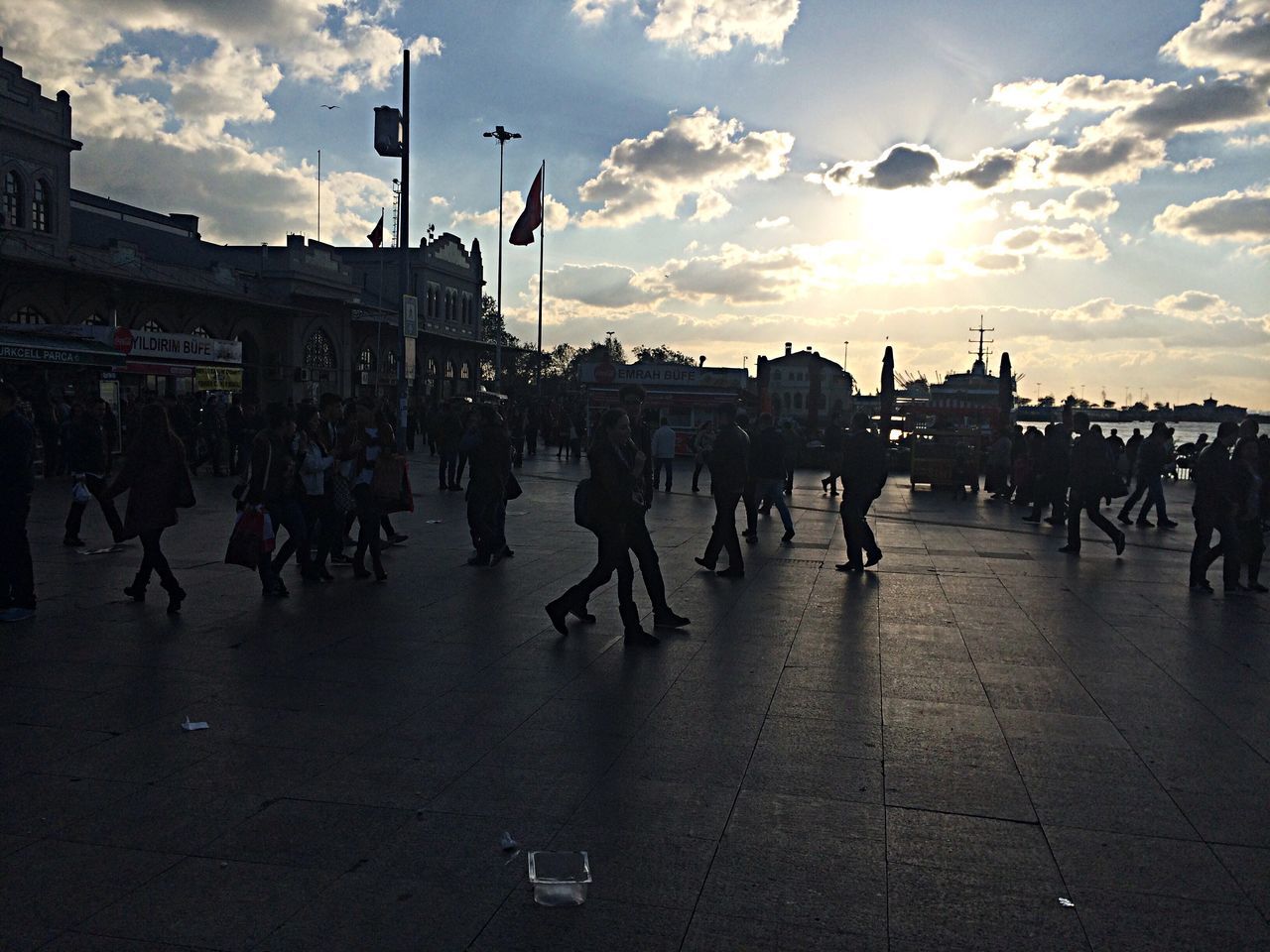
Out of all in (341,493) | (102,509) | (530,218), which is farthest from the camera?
(530,218)

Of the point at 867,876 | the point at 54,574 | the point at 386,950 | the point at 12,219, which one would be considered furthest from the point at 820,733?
the point at 12,219

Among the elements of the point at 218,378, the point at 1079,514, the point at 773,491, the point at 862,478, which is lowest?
the point at 1079,514

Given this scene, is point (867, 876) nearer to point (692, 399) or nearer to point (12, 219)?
point (12, 219)

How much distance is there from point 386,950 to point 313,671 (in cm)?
362

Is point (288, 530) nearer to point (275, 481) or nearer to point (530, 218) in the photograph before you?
point (275, 481)

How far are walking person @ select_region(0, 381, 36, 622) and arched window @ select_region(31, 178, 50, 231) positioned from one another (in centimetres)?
2362

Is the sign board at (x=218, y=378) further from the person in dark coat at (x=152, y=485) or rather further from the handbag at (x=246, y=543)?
the handbag at (x=246, y=543)

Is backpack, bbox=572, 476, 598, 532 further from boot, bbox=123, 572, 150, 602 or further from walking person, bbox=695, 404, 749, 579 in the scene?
boot, bbox=123, 572, 150, 602

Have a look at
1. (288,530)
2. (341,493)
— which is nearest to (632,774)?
(288,530)

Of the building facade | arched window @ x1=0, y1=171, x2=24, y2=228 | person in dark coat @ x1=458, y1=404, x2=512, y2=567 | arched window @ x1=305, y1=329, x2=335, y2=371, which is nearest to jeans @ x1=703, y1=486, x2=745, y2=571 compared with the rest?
person in dark coat @ x1=458, y1=404, x2=512, y2=567

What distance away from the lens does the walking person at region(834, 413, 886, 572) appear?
38.5 feet

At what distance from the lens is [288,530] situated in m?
9.65

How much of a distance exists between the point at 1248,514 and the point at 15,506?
11.1 meters

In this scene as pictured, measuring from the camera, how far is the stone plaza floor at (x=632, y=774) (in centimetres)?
348
